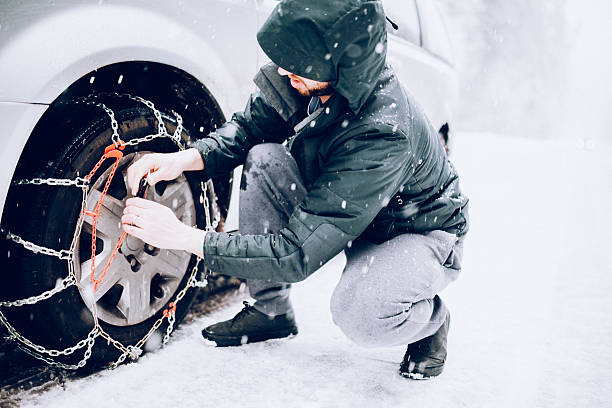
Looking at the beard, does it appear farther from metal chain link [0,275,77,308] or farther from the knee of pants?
metal chain link [0,275,77,308]

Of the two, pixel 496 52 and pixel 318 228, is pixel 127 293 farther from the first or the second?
pixel 496 52

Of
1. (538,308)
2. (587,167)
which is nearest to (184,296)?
(538,308)

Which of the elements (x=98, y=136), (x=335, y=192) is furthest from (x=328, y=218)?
(x=98, y=136)

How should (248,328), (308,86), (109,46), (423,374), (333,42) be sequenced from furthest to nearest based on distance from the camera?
(248,328)
(423,374)
(308,86)
(109,46)
(333,42)

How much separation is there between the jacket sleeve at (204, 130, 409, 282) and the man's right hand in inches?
11.3

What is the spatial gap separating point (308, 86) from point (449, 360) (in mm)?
1155

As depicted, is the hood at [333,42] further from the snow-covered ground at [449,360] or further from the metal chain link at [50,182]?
the snow-covered ground at [449,360]

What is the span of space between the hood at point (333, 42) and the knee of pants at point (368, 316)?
612 millimetres

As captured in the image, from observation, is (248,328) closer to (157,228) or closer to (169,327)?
(169,327)

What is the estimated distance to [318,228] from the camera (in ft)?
4.96

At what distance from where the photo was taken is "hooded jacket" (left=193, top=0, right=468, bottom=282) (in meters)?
1.40

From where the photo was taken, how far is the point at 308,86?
1.58 m

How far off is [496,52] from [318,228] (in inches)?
1201

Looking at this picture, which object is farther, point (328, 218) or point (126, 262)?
point (126, 262)
